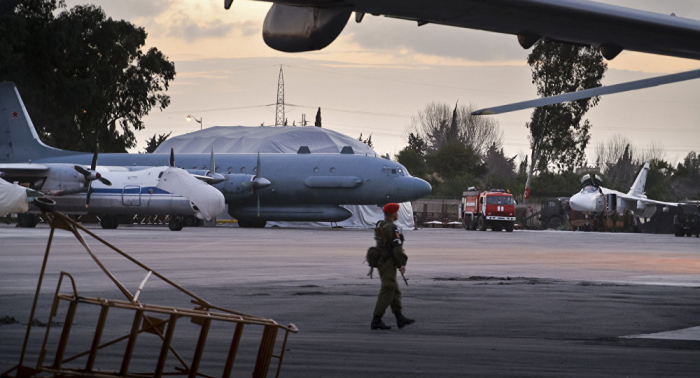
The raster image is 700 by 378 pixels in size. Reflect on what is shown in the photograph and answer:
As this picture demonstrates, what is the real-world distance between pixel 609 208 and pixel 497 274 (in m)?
49.3

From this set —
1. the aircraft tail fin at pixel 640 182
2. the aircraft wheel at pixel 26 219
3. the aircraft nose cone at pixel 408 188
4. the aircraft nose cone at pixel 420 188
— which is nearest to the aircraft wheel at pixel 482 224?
the aircraft nose cone at pixel 420 188

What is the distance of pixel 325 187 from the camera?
49969 mm

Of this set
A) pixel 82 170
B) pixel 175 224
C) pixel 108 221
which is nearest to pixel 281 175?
pixel 175 224

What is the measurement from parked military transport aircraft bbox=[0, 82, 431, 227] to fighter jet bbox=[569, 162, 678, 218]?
18560 millimetres

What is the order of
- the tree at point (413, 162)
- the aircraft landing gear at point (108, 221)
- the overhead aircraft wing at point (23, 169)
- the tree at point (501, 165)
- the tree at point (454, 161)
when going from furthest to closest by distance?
the tree at point (501, 165)
the tree at point (413, 162)
the tree at point (454, 161)
the aircraft landing gear at point (108, 221)
the overhead aircraft wing at point (23, 169)

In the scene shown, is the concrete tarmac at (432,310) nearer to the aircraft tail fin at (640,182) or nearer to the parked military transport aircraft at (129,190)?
the parked military transport aircraft at (129,190)

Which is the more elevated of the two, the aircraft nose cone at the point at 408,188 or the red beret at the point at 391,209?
the aircraft nose cone at the point at 408,188

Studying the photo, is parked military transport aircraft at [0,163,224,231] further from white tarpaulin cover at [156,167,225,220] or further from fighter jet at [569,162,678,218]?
fighter jet at [569,162,678,218]

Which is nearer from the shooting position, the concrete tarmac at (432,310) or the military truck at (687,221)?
the concrete tarmac at (432,310)

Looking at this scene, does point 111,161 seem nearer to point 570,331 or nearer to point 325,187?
point 325,187

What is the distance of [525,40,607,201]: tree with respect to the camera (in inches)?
2447

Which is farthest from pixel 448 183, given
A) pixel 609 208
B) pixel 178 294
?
pixel 178 294

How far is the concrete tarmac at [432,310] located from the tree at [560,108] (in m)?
37.6

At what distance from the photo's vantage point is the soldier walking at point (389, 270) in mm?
10703
